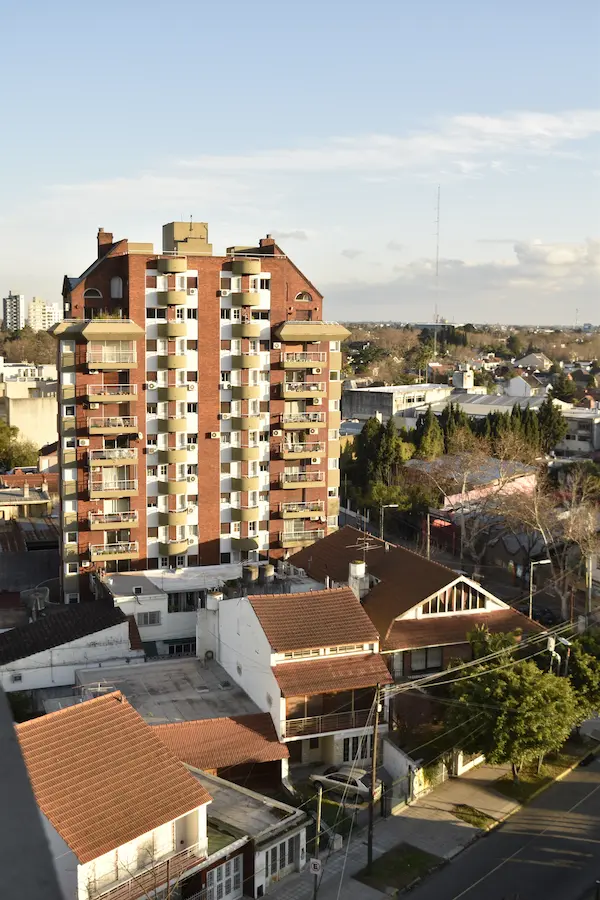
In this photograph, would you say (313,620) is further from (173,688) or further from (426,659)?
(173,688)

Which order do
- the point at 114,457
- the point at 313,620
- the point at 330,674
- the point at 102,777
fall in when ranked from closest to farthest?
the point at 102,777
the point at 330,674
the point at 313,620
the point at 114,457

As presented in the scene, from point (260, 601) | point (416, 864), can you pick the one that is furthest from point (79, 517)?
point (416, 864)

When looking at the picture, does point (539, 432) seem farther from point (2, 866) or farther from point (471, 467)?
point (2, 866)

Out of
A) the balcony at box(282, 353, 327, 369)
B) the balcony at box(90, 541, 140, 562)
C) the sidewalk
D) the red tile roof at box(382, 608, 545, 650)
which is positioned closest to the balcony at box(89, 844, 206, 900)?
the sidewalk

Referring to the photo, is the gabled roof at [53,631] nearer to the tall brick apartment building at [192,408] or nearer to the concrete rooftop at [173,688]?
the concrete rooftop at [173,688]

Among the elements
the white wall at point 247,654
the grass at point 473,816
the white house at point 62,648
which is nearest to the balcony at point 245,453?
the white house at point 62,648

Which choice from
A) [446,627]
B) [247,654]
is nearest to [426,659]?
[446,627]
